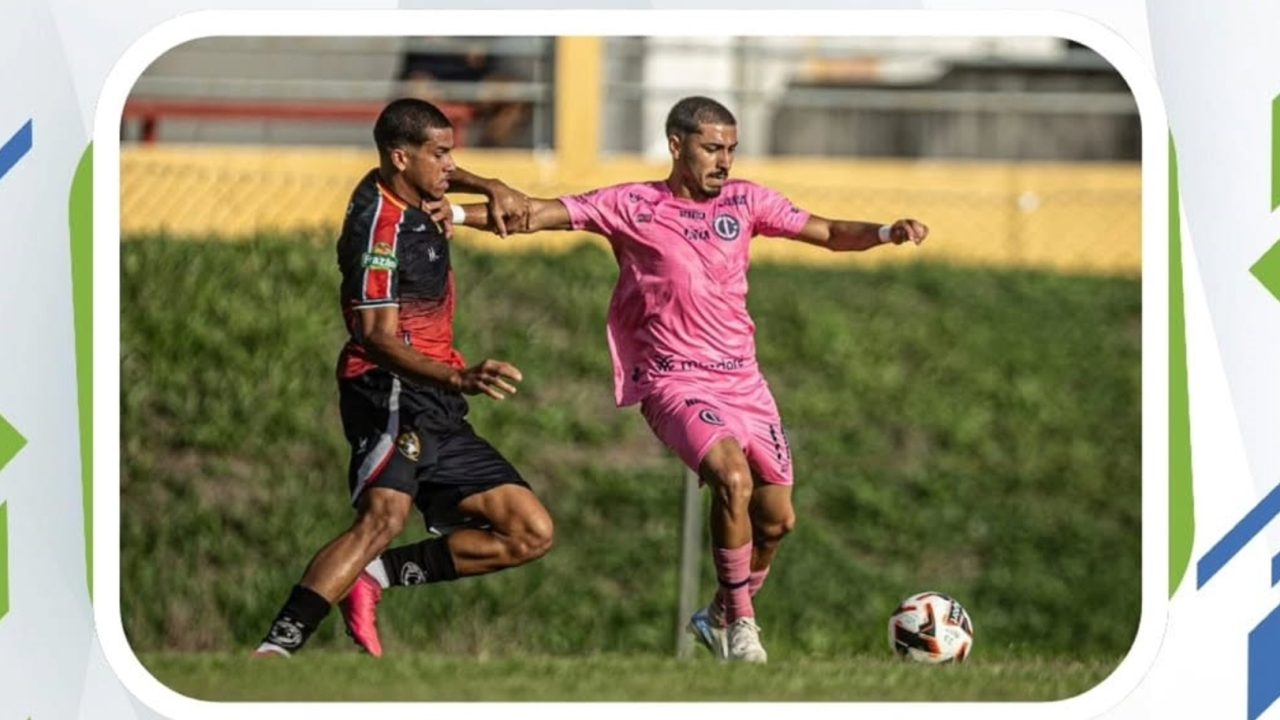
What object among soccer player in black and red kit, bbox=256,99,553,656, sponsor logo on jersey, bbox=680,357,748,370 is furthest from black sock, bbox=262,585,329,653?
sponsor logo on jersey, bbox=680,357,748,370

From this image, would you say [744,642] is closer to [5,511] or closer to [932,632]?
[932,632]

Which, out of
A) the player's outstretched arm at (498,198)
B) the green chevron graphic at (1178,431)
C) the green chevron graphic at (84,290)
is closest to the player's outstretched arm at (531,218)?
the player's outstretched arm at (498,198)

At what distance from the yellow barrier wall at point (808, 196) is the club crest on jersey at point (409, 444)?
223 inches

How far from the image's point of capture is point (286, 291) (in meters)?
13.9

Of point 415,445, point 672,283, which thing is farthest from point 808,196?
point 415,445

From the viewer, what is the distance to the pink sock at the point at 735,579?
816 cm

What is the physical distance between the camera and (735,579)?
8227mm

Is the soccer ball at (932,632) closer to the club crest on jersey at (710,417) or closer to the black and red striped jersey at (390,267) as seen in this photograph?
the club crest on jersey at (710,417)

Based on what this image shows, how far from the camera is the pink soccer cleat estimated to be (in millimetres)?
8023

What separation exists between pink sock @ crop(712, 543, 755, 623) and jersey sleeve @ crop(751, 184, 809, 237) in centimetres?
108

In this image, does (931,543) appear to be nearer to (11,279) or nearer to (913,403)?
(913,403)

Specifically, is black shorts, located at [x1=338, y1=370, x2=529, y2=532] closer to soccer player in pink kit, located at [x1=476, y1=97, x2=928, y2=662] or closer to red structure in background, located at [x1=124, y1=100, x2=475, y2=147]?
soccer player in pink kit, located at [x1=476, y1=97, x2=928, y2=662]

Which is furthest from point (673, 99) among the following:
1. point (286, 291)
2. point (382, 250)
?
point (382, 250)

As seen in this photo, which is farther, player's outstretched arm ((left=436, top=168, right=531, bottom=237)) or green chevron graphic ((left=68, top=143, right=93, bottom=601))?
player's outstretched arm ((left=436, top=168, right=531, bottom=237))
